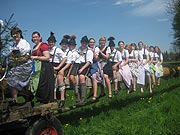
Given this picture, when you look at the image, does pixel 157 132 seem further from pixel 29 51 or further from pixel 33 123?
pixel 29 51

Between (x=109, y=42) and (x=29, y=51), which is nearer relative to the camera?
(x=29, y=51)

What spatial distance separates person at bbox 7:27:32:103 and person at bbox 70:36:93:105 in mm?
1835

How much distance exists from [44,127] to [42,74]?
118 cm

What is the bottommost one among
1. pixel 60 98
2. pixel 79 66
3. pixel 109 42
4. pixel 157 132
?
pixel 157 132

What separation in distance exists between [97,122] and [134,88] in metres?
3.35

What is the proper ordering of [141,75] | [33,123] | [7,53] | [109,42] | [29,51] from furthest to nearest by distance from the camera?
[141,75], [109,42], [29,51], [33,123], [7,53]

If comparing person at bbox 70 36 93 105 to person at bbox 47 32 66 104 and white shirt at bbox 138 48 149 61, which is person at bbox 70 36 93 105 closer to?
person at bbox 47 32 66 104

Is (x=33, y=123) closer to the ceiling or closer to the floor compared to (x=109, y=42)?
closer to the floor

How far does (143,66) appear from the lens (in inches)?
460

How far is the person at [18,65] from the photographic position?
18.5 ft

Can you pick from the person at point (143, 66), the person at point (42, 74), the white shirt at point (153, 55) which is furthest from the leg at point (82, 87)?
the white shirt at point (153, 55)

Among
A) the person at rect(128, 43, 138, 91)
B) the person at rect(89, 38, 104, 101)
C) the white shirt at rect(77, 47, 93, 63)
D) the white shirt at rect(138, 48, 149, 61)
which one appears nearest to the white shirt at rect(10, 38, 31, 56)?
the white shirt at rect(77, 47, 93, 63)

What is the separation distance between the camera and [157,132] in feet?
22.1

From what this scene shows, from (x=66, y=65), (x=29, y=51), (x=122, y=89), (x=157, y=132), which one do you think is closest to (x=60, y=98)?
(x=66, y=65)
